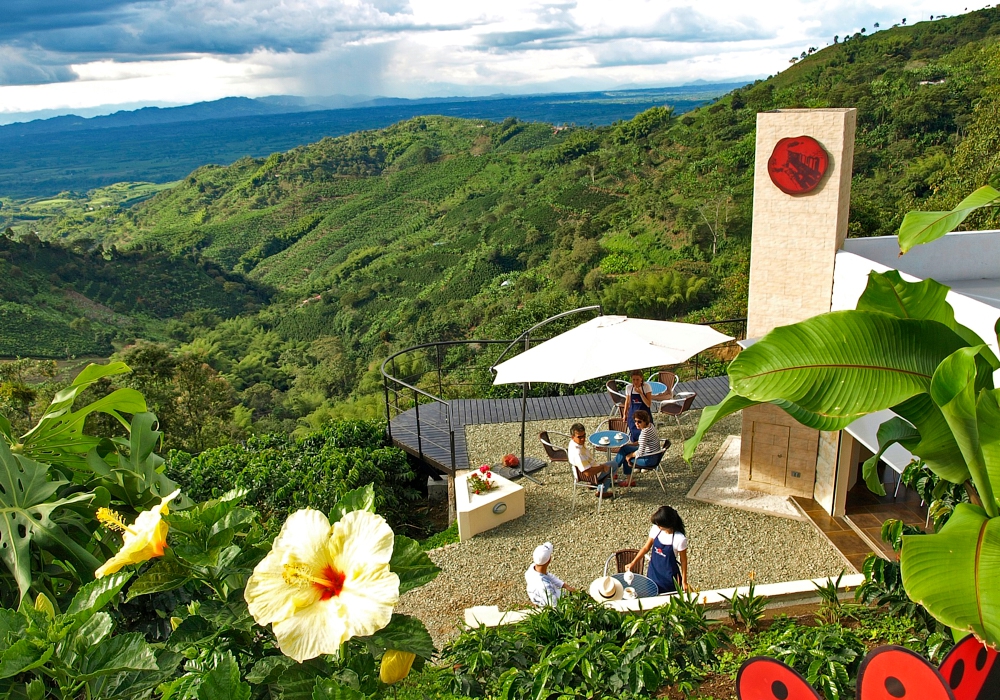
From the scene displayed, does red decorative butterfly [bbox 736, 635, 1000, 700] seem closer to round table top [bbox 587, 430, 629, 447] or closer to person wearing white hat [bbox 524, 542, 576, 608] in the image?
person wearing white hat [bbox 524, 542, 576, 608]

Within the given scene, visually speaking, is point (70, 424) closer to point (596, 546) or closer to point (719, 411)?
point (719, 411)

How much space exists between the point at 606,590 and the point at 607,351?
11.1ft

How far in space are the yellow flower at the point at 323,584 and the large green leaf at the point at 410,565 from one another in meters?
0.15

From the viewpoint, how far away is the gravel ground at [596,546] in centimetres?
667

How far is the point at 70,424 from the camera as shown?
2.39 m

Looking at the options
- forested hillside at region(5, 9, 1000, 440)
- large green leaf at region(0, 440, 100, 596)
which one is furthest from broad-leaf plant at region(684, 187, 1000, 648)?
forested hillside at region(5, 9, 1000, 440)

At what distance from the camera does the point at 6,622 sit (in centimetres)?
151

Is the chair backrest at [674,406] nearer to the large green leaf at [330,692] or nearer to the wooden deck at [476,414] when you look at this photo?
the wooden deck at [476,414]

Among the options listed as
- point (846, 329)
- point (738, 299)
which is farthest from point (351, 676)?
point (738, 299)

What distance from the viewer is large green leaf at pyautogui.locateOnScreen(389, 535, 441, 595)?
1.56 metres

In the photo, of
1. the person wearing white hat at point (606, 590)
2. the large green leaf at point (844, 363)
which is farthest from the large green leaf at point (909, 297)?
the person wearing white hat at point (606, 590)

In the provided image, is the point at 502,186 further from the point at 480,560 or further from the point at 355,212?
the point at 480,560

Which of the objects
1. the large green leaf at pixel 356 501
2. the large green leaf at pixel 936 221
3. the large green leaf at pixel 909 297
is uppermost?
the large green leaf at pixel 936 221

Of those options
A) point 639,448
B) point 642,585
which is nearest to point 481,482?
point 639,448
